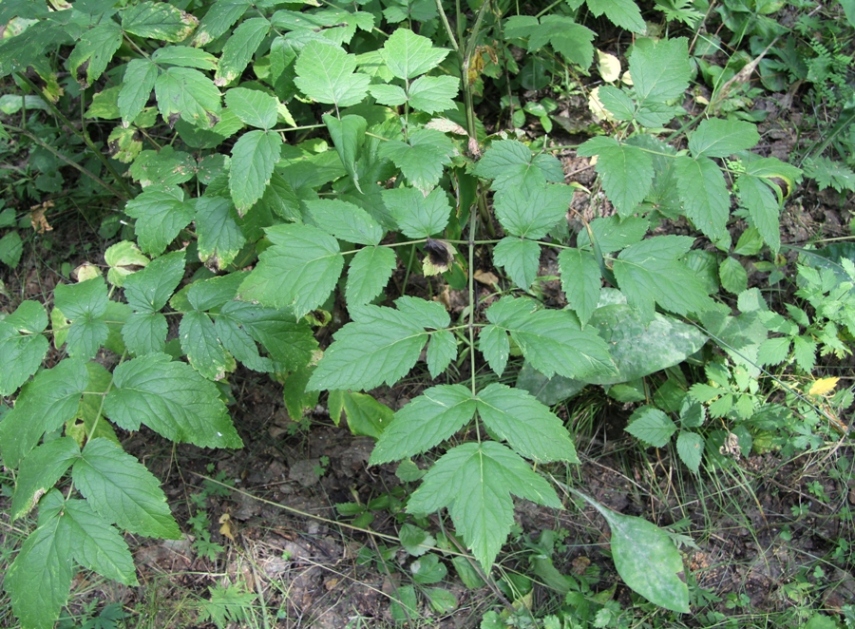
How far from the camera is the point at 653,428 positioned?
2490 mm

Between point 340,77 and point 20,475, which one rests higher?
point 340,77

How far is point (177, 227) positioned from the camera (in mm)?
2168

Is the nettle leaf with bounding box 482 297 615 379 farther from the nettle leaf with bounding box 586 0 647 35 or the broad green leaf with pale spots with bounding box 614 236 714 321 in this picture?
the nettle leaf with bounding box 586 0 647 35

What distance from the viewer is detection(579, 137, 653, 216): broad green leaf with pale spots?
1.78 m

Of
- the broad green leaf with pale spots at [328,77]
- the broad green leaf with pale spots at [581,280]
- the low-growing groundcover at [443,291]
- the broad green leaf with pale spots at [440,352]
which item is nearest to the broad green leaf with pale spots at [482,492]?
the low-growing groundcover at [443,291]

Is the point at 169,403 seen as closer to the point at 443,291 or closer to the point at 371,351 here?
the point at 371,351

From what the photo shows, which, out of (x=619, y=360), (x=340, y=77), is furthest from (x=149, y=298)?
(x=619, y=360)

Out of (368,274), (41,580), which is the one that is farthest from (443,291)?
(41,580)

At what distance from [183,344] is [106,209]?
62.9 inches

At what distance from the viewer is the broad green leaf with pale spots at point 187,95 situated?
6.59 ft

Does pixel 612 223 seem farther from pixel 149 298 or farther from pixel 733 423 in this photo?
pixel 149 298

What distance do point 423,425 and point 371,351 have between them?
249 mm

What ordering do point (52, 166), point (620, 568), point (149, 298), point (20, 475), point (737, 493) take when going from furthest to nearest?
1. point (52, 166)
2. point (737, 493)
3. point (620, 568)
4. point (149, 298)
5. point (20, 475)

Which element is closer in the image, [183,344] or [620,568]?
[183,344]
